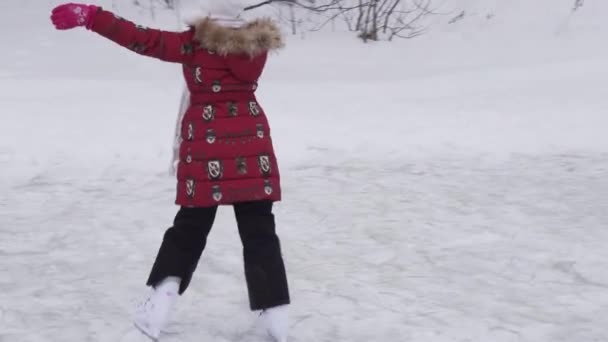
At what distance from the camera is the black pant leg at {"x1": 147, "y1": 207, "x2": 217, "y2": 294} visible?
2.95 meters

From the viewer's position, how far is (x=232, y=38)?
109 inches

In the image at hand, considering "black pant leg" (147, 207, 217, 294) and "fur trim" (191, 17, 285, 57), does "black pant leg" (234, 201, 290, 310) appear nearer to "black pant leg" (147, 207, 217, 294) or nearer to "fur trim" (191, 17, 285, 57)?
"black pant leg" (147, 207, 217, 294)

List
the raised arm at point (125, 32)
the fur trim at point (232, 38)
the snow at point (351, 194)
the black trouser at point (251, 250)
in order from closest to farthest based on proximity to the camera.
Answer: the raised arm at point (125, 32) < the fur trim at point (232, 38) < the black trouser at point (251, 250) < the snow at point (351, 194)

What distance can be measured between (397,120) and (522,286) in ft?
11.6

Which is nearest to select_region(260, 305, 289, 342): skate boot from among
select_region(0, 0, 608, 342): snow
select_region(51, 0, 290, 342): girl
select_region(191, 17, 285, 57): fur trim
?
select_region(51, 0, 290, 342): girl

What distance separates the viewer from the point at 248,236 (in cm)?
296

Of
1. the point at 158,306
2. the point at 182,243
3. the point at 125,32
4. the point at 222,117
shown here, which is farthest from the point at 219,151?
the point at 158,306

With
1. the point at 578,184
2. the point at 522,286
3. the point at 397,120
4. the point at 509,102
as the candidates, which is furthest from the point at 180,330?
the point at 509,102

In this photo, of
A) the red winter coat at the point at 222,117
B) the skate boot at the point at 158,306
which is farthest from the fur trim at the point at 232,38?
the skate boot at the point at 158,306

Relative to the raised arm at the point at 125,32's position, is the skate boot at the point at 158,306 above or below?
below

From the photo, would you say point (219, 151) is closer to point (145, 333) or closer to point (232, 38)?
point (232, 38)

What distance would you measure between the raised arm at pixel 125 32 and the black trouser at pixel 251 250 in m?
0.55

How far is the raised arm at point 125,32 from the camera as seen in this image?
265cm

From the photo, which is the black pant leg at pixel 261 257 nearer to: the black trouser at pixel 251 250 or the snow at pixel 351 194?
the black trouser at pixel 251 250
